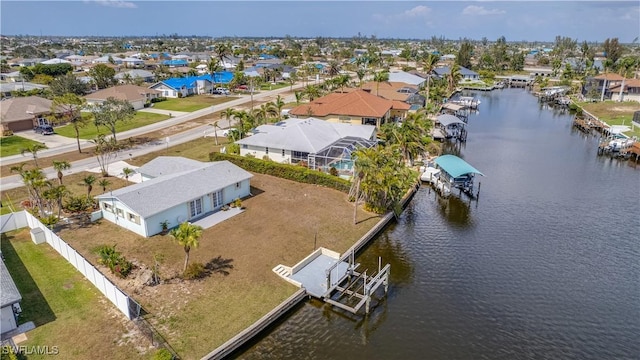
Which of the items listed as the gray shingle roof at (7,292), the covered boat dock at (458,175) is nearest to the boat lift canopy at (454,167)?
the covered boat dock at (458,175)

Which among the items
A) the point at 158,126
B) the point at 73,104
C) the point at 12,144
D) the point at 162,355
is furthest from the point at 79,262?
the point at 158,126

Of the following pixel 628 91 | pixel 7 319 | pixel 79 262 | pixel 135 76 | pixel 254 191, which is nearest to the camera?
pixel 7 319

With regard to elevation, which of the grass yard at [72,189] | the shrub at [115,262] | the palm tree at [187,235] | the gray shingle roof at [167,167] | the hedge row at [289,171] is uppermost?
the gray shingle roof at [167,167]

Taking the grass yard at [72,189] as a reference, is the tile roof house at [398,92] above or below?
above

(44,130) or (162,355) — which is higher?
(44,130)

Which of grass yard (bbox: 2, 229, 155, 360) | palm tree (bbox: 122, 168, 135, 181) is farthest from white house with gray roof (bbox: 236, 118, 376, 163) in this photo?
grass yard (bbox: 2, 229, 155, 360)

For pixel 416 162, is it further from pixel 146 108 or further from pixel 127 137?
pixel 146 108

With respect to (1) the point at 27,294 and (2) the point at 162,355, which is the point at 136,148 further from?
(2) the point at 162,355

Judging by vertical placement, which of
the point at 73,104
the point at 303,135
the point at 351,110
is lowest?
the point at 303,135

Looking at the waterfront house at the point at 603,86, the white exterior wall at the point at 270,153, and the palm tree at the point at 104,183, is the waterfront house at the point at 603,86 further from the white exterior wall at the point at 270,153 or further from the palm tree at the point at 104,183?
the palm tree at the point at 104,183
